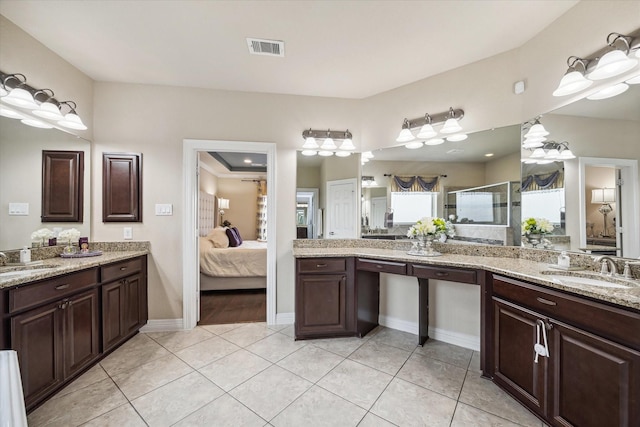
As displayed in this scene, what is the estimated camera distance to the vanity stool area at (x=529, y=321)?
1.16 metres

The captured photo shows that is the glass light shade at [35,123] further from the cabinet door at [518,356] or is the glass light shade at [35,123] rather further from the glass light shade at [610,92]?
the glass light shade at [610,92]

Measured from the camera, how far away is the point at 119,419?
5.08ft

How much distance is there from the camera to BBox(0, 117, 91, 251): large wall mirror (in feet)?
6.21

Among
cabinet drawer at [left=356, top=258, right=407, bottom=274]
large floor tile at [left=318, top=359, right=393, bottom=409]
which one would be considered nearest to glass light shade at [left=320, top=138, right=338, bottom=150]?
cabinet drawer at [left=356, top=258, right=407, bottom=274]

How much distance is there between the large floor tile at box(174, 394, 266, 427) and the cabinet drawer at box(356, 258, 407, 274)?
1419 millimetres

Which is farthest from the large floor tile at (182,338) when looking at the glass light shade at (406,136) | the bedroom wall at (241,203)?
the bedroom wall at (241,203)

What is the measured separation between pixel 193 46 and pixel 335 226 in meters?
2.16

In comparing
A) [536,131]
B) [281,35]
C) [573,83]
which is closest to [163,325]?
[281,35]

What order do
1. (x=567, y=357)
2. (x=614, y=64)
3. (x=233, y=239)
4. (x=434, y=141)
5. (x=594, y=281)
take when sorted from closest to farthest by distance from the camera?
(x=567, y=357)
(x=614, y=64)
(x=594, y=281)
(x=434, y=141)
(x=233, y=239)

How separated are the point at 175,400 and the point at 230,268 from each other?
90.9 inches

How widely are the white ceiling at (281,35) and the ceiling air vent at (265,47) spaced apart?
0.05 meters

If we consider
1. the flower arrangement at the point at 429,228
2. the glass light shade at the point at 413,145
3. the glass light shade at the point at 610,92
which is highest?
the glass light shade at the point at 610,92

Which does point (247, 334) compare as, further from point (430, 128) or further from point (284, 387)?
point (430, 128)

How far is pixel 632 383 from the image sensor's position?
1.10 meters
